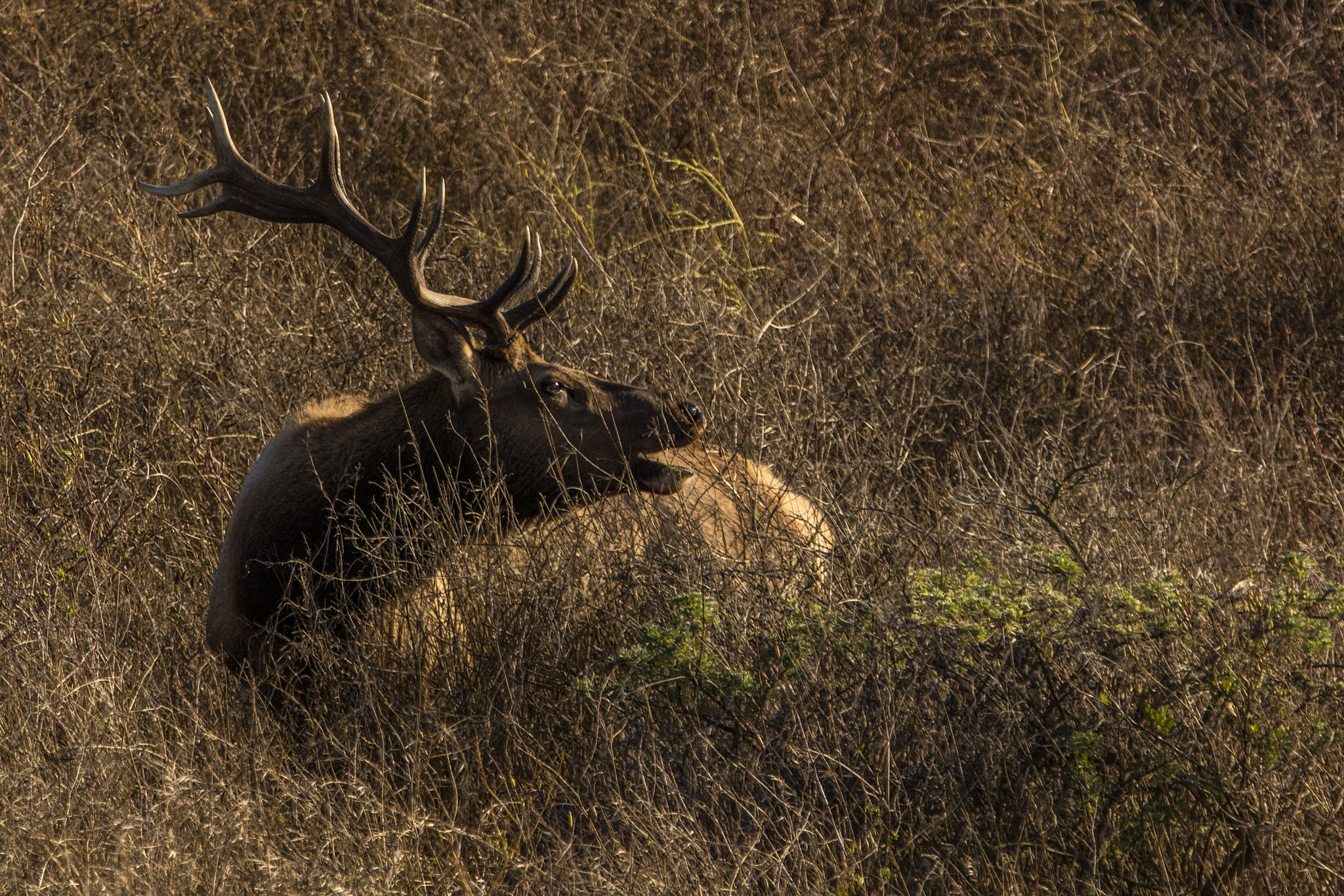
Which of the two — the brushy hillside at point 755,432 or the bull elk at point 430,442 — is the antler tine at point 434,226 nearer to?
the bull elk at point 430,442

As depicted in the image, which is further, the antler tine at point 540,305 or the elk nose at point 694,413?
the antler tine at point 540,305

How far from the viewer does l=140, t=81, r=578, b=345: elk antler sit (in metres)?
4.96

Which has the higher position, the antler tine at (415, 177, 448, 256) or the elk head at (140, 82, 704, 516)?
the antler tine at (415, 177, 448, 256)

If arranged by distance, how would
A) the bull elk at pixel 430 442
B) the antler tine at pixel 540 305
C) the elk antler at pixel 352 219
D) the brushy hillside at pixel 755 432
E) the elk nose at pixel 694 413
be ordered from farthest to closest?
1. the antler tine at pixel 540 305
2. the elk nose at pixel 694 413
3. the elk antler at pixel 352 219
4. the bull elk at pixel 430 442
5. the brushy hillside at pixel 755 432

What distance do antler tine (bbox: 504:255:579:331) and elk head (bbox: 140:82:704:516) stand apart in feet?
0.12

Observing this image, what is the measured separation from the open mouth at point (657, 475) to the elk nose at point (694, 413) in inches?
6.8

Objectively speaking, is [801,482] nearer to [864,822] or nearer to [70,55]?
[864,822]

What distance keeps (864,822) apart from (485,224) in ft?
16.7

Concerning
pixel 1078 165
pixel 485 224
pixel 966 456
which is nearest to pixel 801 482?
pixel 966 456

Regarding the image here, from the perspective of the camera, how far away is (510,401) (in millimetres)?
5082

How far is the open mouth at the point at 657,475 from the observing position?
197 inches

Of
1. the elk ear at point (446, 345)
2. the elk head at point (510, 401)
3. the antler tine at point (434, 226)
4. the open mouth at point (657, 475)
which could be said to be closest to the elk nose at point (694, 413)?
the elk head at point (510, 401)

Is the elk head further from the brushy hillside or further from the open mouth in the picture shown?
the brushy hillside

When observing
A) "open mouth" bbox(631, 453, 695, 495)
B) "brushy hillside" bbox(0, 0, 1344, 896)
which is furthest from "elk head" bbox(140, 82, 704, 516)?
"brushy hillside" bbox(0, 0, 1344, 896)
